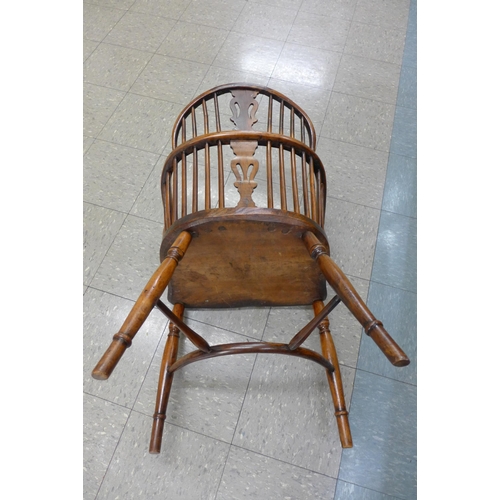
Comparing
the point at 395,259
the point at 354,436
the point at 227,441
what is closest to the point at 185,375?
the point at 227,441

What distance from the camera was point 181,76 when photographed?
2.22 metres

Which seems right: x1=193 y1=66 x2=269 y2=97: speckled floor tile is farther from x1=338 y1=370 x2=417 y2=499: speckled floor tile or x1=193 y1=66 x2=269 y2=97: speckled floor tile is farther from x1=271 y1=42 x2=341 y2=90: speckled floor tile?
x1=338 y1=370 x2=417 y2=499: speckled floor tile

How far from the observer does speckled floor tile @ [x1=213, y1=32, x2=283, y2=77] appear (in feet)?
7.44

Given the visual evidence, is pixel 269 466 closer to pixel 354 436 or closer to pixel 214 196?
pixel 354 436

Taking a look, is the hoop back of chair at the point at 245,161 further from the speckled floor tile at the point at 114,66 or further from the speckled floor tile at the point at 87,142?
the speckled floor tile at the point at 114,66

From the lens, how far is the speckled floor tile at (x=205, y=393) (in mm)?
1311

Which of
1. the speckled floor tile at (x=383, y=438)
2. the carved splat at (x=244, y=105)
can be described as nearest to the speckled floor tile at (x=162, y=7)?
the carved splat at (x=244, y=105)

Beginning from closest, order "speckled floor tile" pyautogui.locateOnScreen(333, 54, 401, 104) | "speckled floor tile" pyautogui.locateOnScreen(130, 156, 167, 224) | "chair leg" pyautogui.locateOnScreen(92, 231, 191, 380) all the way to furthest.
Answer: "chair leg" pyautogui.locateOnScreen(92, 231, 191, 380) → "speckled floor tile" pyautogui.locateOnScreen(130, 156, 167, 224) → "speckled floor tile" pyautogui.locateOnScreen(333, 54, 401, 104)

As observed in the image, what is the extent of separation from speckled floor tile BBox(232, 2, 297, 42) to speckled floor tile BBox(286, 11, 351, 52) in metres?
0.05

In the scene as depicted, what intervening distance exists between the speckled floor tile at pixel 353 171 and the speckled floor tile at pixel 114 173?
78 cm

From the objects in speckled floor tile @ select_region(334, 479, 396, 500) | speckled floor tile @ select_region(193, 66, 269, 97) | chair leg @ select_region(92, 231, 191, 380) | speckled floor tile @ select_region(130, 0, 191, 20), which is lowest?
speckled floor tile @ select_region(334, 479, 396, 500)

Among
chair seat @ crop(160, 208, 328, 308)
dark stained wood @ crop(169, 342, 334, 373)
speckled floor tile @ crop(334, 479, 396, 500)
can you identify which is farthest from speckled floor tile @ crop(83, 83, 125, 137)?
speckled floor tile @ crop(334, 479, 396, 500)

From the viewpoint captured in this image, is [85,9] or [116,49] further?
[85,9]

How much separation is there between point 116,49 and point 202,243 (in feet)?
6.02
